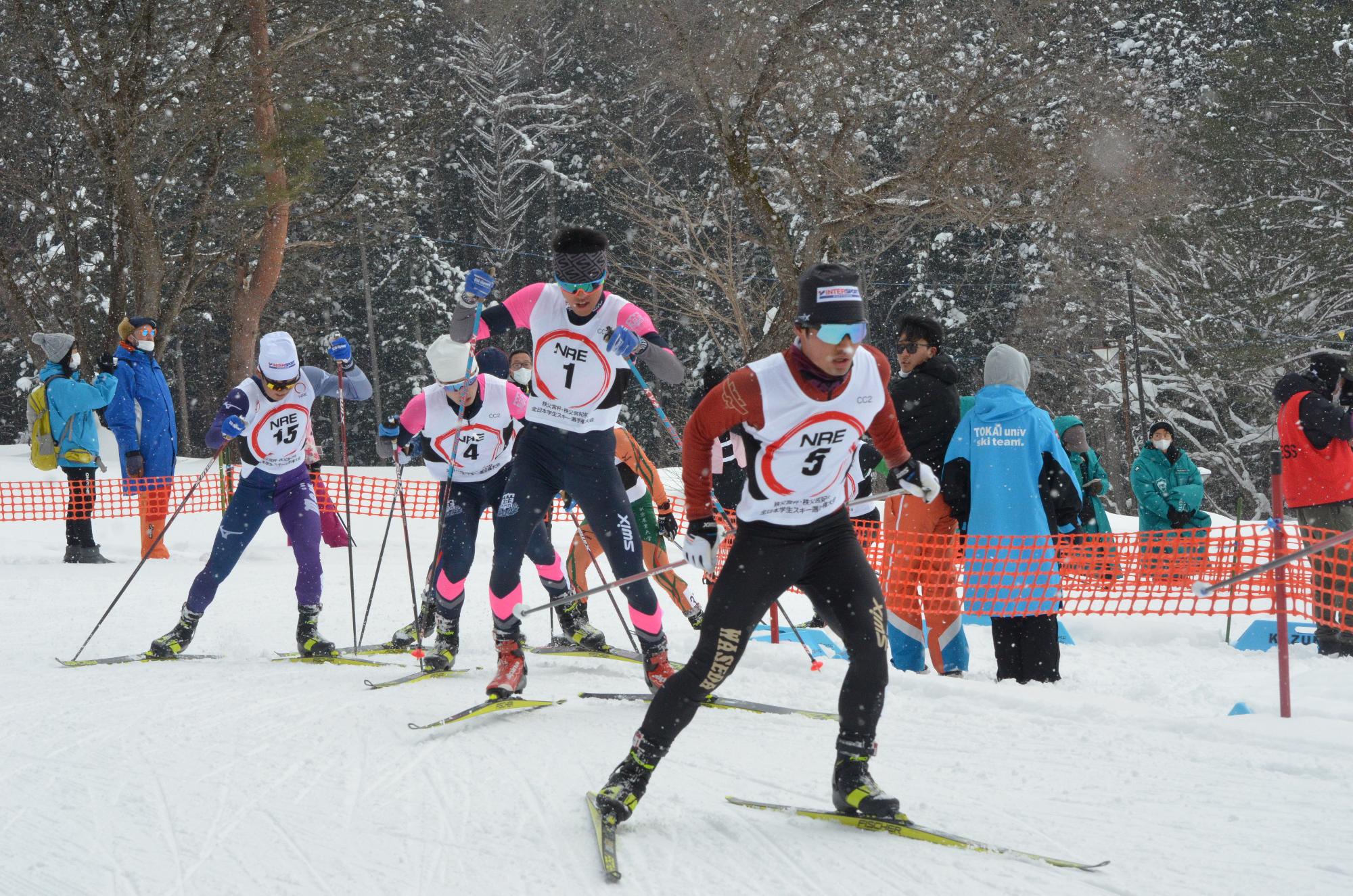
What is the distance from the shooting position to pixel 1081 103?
16.5m

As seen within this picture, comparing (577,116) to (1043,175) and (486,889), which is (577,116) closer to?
(1043,175)

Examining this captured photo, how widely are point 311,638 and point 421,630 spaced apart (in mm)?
652

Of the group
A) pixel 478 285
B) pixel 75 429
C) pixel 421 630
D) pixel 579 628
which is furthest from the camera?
pixel 75 429

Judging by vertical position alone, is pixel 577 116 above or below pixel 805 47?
above

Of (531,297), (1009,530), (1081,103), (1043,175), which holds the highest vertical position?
(1081,103)

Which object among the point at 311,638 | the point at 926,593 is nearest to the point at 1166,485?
the point at 926,593

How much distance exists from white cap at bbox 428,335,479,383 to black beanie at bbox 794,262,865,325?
10.0 feet

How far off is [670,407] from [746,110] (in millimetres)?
18782

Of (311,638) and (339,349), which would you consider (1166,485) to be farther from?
(311,638)

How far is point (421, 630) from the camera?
22.9 feet

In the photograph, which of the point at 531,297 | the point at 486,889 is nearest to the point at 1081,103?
the point at 531,297

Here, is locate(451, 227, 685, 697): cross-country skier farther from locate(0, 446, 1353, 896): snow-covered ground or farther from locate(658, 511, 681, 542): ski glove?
locate(0, 446, 1353, 896): snow-covered ground

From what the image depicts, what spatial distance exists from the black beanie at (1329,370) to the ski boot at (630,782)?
548 cm

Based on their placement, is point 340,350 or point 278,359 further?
point 340,350
